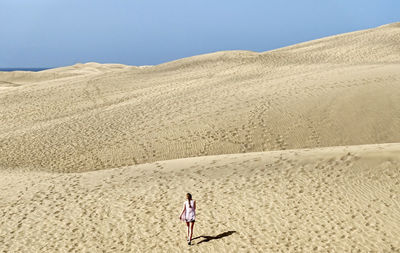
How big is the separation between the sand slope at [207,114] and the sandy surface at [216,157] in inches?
3.7

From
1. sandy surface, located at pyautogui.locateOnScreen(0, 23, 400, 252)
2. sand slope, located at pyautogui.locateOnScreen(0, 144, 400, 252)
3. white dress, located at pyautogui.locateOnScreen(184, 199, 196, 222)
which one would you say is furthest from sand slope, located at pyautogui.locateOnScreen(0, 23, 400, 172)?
white dress, located at pyautogui.locateOnScreen(184, 199, 196, 222)

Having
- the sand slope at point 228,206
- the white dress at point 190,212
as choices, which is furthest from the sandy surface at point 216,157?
the white dress at point 190,212

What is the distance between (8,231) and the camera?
11.5 metres

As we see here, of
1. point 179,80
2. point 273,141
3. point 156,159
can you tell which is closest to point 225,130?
point 273,141

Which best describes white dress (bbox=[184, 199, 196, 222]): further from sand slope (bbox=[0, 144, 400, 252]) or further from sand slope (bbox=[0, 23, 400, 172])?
sand slope (bbox=[0, 23, 400, 172])

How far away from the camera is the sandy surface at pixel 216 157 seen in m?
10.4

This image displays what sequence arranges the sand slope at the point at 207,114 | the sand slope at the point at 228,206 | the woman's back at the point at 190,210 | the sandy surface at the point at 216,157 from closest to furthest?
the woman's back at the point at 190,210 → the sand slope at the point at 228,206 → the sandy surface at the point at 216,157 → the sand slope at the point at 207,114

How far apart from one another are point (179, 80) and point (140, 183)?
19916mm

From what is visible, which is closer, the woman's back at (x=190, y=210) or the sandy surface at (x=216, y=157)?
the woman's back at (x=190, y=210)

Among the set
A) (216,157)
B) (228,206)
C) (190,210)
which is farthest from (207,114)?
(190,210)

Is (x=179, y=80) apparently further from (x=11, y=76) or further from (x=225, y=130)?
(x=11, y=76)

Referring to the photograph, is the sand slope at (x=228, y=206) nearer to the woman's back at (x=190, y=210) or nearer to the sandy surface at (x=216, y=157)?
the sandy surface at (x=216, y=157)

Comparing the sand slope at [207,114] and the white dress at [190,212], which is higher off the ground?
the sand slope at [207,114]

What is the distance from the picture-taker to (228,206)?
A: 11.6m
